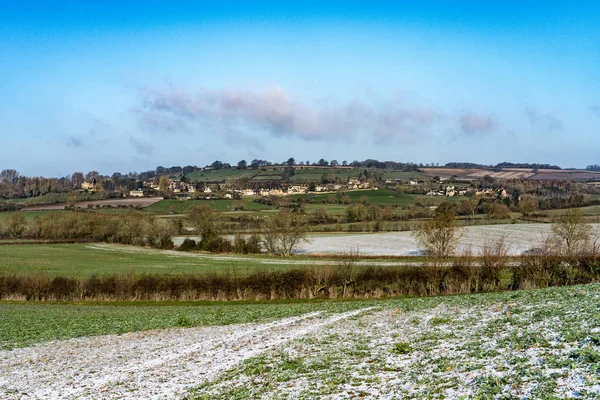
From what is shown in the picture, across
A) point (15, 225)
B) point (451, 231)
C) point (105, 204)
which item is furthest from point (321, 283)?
point (105, 204)

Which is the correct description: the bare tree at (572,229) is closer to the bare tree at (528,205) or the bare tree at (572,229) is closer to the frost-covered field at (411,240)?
the frost-covered field at (411,240)

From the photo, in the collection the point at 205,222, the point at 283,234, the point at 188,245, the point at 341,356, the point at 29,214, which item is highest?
the point at 341,356

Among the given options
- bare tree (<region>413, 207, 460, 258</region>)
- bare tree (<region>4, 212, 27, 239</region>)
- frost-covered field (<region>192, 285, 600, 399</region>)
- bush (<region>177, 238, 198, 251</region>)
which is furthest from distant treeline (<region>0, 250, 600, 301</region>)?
bare tree (<region>4, 212, 27, 239</region>)

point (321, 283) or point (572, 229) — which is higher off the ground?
point (572, 229)

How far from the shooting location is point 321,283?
4531 cm

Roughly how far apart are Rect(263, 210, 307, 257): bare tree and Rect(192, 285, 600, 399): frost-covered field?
223ft

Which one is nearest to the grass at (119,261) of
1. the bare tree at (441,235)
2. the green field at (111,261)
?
the green field at (111,261)

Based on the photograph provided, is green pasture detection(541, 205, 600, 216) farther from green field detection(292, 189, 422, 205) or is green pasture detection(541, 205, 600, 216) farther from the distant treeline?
the distant treeline

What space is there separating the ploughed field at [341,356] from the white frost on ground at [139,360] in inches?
2.2

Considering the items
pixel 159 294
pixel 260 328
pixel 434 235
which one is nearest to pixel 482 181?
pixel 434 235

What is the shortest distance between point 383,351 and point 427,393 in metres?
4.66

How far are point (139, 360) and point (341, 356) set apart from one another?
8317mm

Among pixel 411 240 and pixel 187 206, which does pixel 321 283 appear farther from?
pixel 187 206

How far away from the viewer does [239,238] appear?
9275 cm
